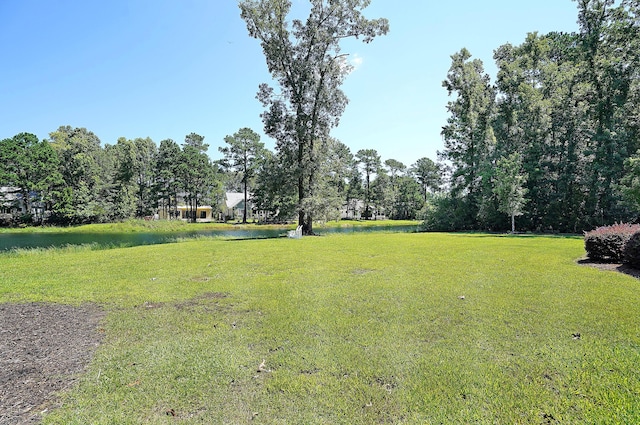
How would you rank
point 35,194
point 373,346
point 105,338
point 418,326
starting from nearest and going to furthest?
1. point 373,346
2. point 105,338
3. point 418,326
4. point 35,194

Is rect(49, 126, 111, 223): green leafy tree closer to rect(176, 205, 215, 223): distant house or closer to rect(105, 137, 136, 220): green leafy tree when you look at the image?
rect(105, 137, 136, 220): green leafy tree

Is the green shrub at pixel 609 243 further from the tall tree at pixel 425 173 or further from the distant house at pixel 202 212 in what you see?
the tall tree at pixel 425 173

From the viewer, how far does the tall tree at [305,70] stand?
843 inches

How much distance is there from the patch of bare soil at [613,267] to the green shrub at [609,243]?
0.25m

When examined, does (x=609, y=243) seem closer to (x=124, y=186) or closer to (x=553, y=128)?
(x=553, y=128)

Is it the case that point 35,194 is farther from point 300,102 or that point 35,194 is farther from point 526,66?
point 526,66

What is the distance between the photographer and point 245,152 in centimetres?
5319

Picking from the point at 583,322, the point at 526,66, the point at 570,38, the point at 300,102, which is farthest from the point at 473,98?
the point at 583,322

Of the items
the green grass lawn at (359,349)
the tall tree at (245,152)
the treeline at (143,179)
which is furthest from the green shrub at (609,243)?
the tall tree at (245,152)

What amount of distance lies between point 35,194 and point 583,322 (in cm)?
5468

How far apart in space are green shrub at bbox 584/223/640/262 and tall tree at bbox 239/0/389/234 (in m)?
14.9

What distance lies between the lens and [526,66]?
3073cm

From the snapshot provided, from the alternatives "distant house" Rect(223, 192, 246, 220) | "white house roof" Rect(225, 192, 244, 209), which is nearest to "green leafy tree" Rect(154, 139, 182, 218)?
"distant house" Rect(223, 192, 246, 220)

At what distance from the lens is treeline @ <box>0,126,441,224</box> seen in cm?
4016
